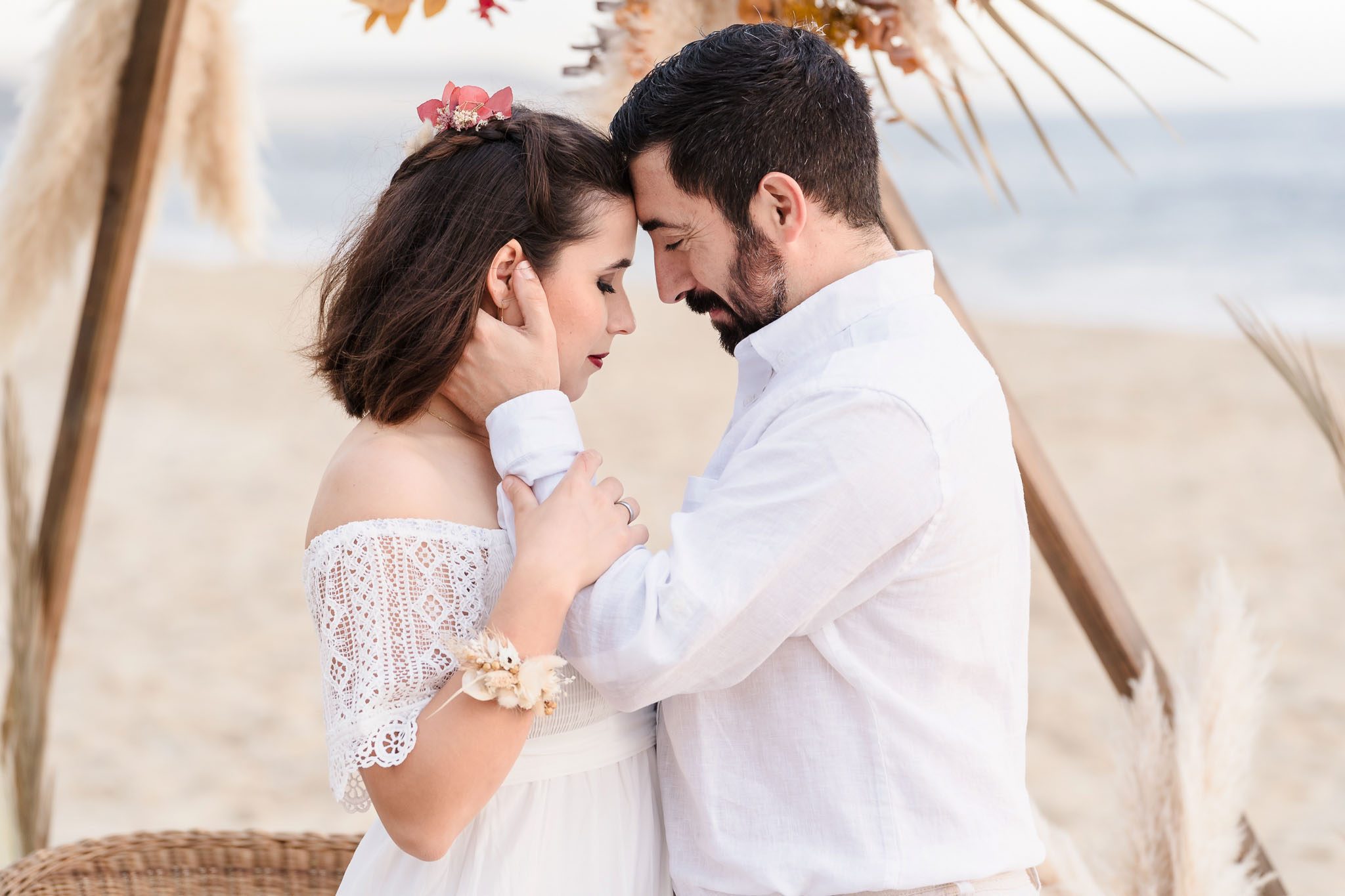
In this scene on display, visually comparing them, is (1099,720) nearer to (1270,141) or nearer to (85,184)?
(85,184)

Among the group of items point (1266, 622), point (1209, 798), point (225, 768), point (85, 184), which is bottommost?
point (1266, 622)

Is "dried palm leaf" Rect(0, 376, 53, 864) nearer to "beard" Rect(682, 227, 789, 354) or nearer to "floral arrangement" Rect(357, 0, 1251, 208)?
"floral arrangement" Rect(357, 0, 1251, 208)

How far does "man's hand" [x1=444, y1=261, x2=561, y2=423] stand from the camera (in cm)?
166

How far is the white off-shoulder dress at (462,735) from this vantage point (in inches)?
60.2

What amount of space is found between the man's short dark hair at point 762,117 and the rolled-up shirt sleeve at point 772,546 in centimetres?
40

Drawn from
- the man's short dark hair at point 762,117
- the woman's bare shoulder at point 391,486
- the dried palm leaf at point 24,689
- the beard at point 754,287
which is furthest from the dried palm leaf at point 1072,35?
the dried palm leaf at point 24,689

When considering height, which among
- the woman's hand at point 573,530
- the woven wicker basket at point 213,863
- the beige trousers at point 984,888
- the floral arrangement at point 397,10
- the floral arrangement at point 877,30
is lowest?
the woven wicker basket at point 213,863

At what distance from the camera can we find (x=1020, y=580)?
5.31 ft

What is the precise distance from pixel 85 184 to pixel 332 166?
26.6m

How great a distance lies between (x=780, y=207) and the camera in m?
1.66

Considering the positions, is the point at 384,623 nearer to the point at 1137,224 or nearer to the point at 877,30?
the point at 877,30

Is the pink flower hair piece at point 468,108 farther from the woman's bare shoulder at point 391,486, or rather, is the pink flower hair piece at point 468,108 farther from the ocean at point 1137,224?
the ocean at point 1137,224

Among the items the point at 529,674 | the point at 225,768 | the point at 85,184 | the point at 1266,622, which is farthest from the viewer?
the point at 1266,622

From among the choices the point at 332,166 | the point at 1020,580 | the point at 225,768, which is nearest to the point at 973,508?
the point at 1020,580
